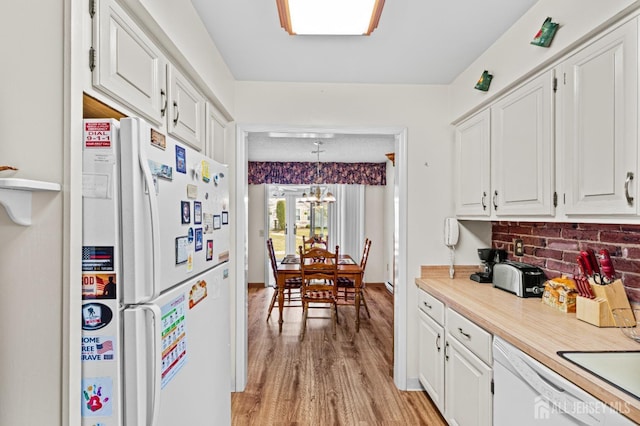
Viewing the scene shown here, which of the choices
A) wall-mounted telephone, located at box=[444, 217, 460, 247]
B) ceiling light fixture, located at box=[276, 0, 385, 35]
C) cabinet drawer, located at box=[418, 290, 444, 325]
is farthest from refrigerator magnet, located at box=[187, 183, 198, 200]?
wall-mounted telephone, located at box=[444, 217, 460, 247]

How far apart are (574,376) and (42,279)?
1.53 metres

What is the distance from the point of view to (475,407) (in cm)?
183

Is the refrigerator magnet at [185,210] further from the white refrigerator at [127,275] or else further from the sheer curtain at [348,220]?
the sheer curtain at [348,220]

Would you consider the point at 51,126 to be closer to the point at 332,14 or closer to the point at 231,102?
the point at 332,14

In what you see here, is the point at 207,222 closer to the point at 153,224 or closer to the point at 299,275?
the point at 153,224

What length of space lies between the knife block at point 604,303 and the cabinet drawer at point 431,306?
836 millimetres

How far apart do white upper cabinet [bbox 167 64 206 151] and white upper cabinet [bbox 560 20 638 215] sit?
180 cm

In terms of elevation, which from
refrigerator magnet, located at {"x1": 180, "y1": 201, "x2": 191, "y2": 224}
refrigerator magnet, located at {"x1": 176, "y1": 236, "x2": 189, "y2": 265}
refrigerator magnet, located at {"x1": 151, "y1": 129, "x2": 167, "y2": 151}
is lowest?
refrigerator magnet, located at {"x1": 176, "y1": 236, "x2": 189, "y2": 265}

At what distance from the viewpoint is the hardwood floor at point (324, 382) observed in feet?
7.97

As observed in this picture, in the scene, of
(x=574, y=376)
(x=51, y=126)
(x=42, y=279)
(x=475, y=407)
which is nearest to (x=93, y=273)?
(x=42, y=279)

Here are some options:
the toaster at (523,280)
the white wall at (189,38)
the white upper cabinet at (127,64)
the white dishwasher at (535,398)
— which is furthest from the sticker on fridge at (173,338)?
the toaster at (523,280)

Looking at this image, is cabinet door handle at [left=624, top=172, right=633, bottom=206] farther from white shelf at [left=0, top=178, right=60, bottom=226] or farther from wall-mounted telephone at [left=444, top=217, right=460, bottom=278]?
white shelf at [left=0, top=178, right=60, bottom=226]

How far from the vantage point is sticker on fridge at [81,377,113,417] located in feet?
3.23

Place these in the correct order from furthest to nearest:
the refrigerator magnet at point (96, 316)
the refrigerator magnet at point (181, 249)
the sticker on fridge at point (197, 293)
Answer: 1. the sticker on fridge at point (197, 293)
2. the refrigerator magnet at point (181, 249)
3. the refrigerator magnet at point (96, 316)
